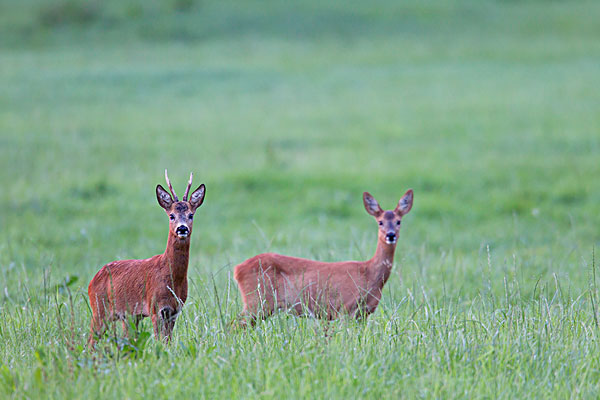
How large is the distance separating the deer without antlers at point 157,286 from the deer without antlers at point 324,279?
1112mm

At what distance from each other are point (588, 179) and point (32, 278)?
9702 millimetres

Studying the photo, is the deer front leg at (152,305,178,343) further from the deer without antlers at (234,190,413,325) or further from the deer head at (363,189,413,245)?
the deer head at (363,189,413,245)

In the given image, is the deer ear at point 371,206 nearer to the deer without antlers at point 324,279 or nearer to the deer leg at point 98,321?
the deer without antlers at point 324,279

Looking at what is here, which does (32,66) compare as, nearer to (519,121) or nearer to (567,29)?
(519,121)

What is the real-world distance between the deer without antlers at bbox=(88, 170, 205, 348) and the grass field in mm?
158

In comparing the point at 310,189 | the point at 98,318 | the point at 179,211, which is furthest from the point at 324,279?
the point at 310,189

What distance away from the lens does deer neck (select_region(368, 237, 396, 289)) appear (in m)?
5.40

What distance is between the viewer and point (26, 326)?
4680mm

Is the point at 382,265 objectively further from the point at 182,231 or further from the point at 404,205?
the point at 182,231

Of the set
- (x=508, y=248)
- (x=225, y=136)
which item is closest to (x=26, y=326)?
(x=508, y=248)

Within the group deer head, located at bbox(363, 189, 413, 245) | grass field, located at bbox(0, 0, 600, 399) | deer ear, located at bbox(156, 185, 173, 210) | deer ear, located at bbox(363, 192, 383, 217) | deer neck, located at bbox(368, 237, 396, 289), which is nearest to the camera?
grass field, located at bbox(0, 0, 600, 399)

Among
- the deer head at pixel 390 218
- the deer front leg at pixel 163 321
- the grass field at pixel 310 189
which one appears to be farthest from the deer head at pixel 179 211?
the deer head at pixel 390 218

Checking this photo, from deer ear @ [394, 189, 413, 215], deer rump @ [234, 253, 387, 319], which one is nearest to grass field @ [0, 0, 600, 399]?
deer rump @ [234, 253, 387, 319]

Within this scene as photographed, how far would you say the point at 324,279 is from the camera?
211 inches
